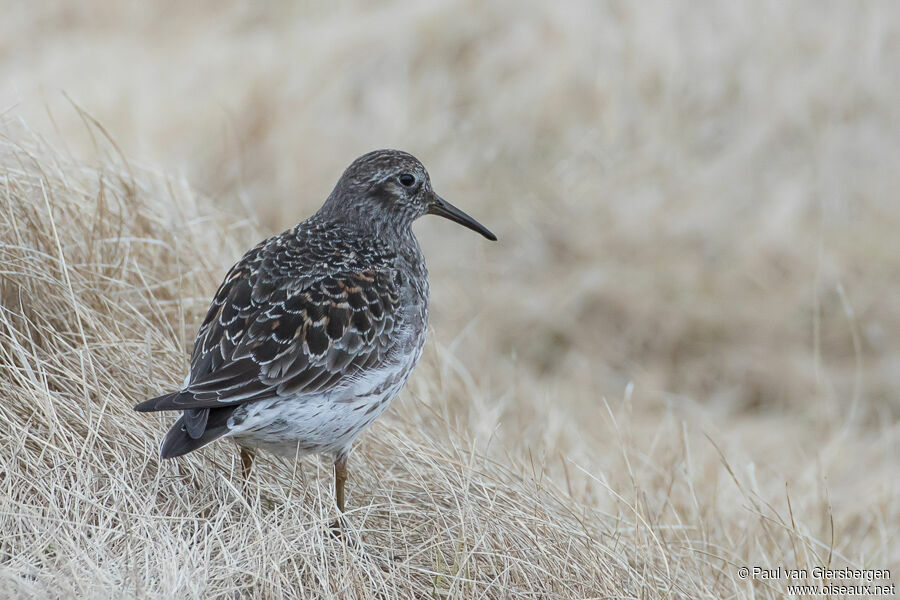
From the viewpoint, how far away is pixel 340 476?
3.48 metres

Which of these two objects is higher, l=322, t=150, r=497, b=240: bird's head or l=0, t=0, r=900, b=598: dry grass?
l=322, t=150, r=497, b=240: bird's head

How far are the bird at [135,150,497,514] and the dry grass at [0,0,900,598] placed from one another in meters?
0.26

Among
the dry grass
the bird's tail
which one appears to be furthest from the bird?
the dry grass

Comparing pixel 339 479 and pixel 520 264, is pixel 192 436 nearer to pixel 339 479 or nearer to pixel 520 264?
pixel 339 479

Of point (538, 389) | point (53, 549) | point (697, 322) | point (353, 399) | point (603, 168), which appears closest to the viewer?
point (53, 549)

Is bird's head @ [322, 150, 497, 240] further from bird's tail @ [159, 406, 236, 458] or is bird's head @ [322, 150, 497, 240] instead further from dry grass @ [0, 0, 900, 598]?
bird's tail @ [159, 406, 236, 458]

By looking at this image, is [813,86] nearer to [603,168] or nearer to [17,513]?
[603,168]

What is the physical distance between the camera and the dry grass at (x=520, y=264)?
135 inches

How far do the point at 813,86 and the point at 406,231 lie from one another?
5.63 metres

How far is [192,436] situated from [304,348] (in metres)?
0.46

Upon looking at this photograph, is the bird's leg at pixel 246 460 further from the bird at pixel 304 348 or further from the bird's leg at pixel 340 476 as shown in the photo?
the bird's leg at pixel 340 476

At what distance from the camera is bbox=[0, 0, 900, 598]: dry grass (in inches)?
135

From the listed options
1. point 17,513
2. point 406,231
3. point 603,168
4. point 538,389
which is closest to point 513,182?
point 603,168

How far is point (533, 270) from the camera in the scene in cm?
Result: 834
